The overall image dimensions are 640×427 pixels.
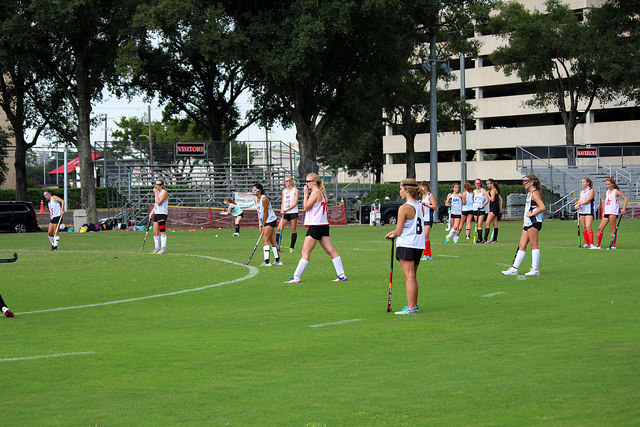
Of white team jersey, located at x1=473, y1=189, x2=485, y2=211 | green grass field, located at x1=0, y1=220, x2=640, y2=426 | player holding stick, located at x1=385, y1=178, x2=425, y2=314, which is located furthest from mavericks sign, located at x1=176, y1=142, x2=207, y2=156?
player holding stick, located at x1=385, y1=178, x2=425, y2=314

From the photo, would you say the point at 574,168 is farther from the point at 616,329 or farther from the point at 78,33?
the point at 616,329

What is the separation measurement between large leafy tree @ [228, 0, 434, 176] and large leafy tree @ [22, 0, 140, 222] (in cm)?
636

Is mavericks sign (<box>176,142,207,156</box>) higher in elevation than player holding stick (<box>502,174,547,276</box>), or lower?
higher

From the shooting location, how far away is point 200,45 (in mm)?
41031

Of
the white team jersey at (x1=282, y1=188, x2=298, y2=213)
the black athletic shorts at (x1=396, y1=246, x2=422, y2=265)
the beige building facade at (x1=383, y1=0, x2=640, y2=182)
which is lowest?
the black athletic shorts at (x1=396, y1=246, x2=422, y2=265)

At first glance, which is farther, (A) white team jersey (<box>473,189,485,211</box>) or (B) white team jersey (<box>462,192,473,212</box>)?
(A) white team jersey (<box>473,189,485,211</box>)

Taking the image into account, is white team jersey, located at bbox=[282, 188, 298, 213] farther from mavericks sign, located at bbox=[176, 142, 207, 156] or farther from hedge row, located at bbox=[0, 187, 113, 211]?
hedge row, located at bbox=[0, 187, 113, 211]

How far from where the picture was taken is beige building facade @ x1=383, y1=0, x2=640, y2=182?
77000mm

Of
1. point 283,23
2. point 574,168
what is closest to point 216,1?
point 283,23

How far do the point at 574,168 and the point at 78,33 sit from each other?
112ft

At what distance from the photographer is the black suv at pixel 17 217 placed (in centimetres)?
4359

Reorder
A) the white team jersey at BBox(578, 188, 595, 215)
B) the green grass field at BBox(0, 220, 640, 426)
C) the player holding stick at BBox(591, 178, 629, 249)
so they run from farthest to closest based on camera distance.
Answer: the player holding stick at BBox(591, 178, 629, 249) < the white team jersey at BBox(578, 188, 595, 215) < the green grass field at BBox(0, 220, 640, 426)

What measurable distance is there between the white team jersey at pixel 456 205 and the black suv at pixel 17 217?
80.8 ft

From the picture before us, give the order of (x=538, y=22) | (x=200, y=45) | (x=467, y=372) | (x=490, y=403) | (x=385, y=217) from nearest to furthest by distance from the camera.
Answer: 1. (x=490, y=403)
2. (x=467, y=372)
3. (x=200, y=45)
4. (x=385, y=217)
5. (x=538, y=22)
